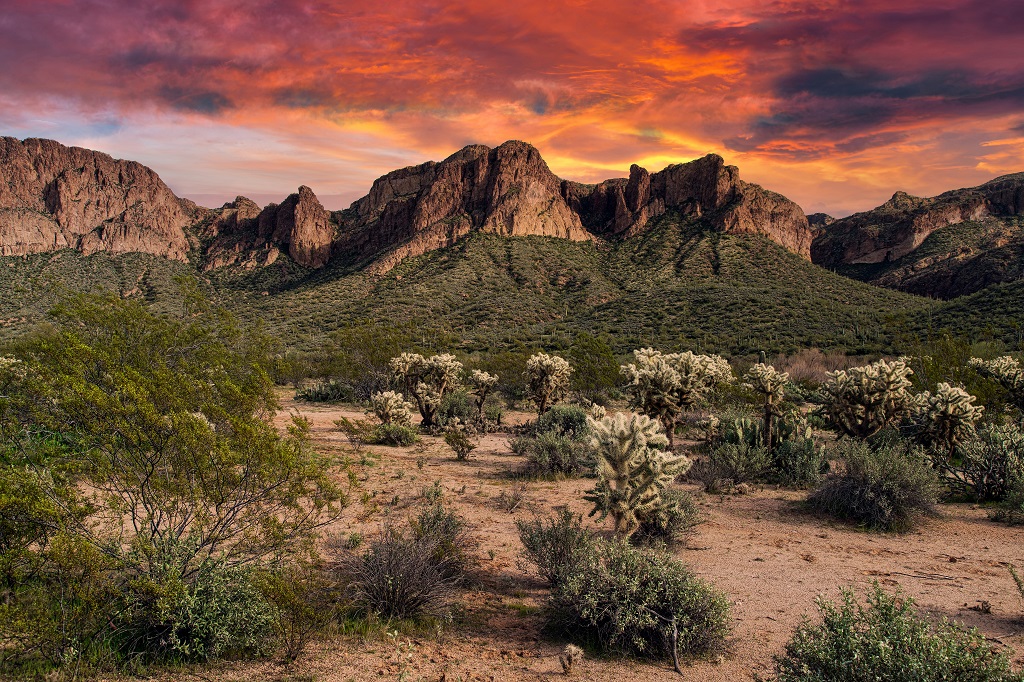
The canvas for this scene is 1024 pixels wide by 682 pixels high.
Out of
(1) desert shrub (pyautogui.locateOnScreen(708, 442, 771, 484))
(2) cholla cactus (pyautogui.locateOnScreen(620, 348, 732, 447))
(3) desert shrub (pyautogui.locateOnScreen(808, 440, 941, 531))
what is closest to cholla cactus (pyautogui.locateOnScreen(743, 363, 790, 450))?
(1) desert shrub (pyautogui.locateOnScreen(708, 442, 771, 484))

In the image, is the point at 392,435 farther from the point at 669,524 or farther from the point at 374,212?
the point at 374,212

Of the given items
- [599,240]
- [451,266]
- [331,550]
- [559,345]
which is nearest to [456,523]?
[331,550]

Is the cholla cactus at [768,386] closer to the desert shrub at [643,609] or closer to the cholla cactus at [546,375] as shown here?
the cholla cactus at [546,375]

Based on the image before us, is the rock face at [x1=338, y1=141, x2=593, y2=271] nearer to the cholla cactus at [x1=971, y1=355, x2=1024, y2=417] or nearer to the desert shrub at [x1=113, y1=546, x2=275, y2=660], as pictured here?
the cholla cactus at [x1=971, y1=355, x2=1024, y2=417]

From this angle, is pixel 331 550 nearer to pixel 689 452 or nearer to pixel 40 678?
pixel 40 678

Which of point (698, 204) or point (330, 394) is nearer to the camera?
point (330, 394)

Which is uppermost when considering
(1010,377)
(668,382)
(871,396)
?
(1010,377)

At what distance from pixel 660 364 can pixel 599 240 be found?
7968cm

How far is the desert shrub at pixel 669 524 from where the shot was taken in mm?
7671

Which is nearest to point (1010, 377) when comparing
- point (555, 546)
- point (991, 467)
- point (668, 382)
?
point (991, 467)

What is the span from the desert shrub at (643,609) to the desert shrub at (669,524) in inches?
81.8

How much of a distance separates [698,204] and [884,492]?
84076 millimetres

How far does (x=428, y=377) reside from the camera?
20.2 metres

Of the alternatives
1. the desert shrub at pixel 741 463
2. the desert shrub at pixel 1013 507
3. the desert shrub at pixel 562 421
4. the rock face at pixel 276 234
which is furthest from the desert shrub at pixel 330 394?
the rock face at pixel 276 234
